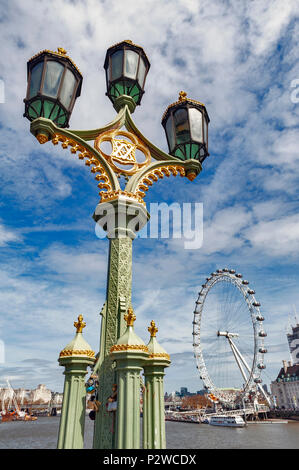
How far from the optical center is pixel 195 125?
619 centimetres

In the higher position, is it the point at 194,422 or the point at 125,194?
the point at 125,194

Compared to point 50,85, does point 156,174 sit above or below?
below

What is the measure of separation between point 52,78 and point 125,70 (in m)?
1.61

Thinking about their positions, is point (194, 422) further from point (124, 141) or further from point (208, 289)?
point (124, 141)

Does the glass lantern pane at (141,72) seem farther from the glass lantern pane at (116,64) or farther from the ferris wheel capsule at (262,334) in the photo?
the ferris wheel capsule at (262,334)

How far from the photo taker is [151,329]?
4.37m

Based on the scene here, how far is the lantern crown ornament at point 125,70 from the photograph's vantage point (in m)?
6.11

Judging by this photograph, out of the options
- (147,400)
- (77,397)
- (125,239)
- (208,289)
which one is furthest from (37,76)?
(208,289)

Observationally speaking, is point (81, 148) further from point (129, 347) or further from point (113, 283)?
point (129, 347)

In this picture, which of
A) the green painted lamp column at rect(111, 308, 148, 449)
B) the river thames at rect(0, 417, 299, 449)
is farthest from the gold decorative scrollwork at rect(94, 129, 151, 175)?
the river thames at rect(0, 417, 299, 449)

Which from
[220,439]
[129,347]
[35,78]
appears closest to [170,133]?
[35,78]
